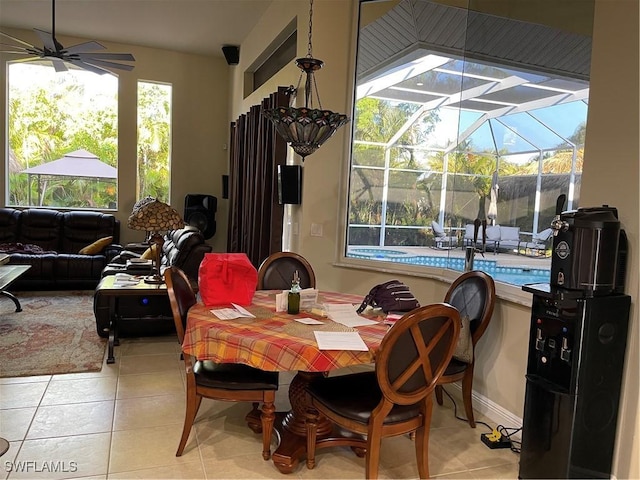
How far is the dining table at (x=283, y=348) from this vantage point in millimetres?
2047

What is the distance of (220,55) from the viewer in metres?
7.74

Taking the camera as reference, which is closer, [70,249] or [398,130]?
[398,130]

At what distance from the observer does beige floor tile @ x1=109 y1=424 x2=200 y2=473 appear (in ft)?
7.70

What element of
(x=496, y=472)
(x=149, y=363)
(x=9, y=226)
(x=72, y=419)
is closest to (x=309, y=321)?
(x=496, y=472)

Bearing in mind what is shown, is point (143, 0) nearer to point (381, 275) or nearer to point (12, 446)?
point (381, 275)

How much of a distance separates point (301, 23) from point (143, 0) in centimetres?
229

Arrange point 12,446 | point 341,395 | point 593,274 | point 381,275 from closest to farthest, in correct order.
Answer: point 593,274 < point 341,395 < point 12,446 < point 381,275

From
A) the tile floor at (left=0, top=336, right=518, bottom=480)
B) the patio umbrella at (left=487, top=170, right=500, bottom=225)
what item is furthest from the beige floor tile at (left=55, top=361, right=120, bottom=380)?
the patio umbrella at (left=487, top=170, right=500, bottom=225)

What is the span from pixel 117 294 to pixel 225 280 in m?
1.76

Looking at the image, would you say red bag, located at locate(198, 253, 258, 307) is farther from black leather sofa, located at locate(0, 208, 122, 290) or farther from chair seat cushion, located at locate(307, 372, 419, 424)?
black leather sofa, located at locate(0, 208, 122, 290)

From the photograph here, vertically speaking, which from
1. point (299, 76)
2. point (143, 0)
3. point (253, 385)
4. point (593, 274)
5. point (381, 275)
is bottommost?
point (253, 385)

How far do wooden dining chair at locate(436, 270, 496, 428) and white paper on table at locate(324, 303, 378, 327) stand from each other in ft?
1.99

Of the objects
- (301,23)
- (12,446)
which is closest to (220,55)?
(301,23)

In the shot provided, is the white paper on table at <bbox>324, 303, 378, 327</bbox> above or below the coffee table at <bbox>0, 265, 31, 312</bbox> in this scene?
above
